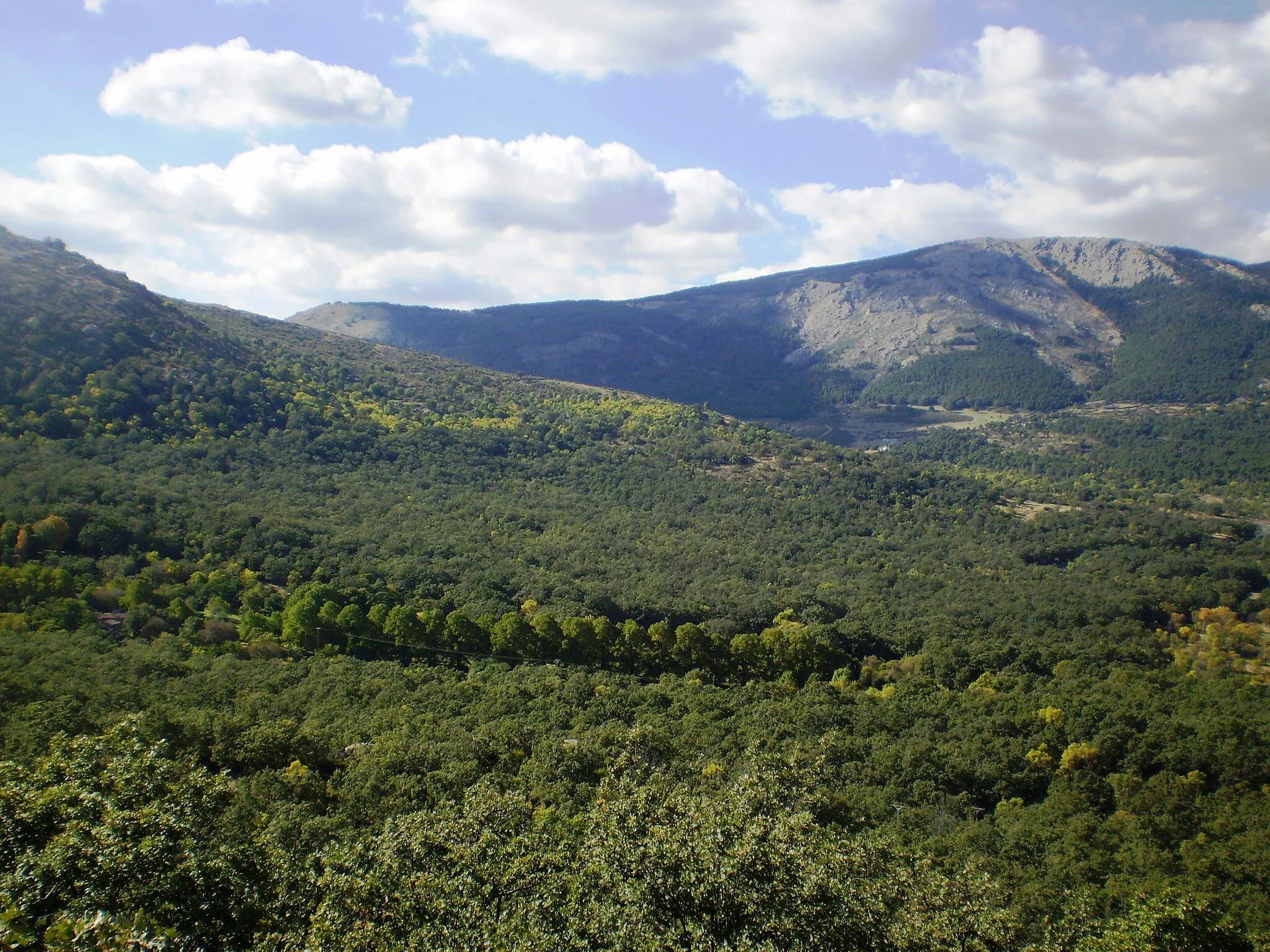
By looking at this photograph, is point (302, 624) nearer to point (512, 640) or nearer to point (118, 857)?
point (512, 640)

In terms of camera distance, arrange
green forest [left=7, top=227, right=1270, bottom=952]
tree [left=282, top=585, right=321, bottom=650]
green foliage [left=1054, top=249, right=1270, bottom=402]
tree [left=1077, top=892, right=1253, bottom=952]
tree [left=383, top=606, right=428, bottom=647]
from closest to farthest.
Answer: green forest [left=7, top=227, right=1270, bottom=952] → tree [left=1077, top=892, right=1253, bottom=952] → tree [left=282, top=585, right=321, bottom=650] → tree [left=383, top=606, right=428, bottom=647] → green foliage [left=1054, top=249, right=1270, bottom=402]

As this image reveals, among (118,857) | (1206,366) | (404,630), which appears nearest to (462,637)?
(404,630)

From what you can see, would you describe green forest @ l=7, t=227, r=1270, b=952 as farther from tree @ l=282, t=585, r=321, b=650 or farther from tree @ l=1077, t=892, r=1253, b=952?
tree @ l=282, t=585, r=321, b=650

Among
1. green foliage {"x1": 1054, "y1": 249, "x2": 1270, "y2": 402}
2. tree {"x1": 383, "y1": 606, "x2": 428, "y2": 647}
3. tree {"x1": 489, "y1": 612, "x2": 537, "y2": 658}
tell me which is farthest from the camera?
green foliage {"x1": 1054, "y1": 249, "x2": 1270, "y2": 402}

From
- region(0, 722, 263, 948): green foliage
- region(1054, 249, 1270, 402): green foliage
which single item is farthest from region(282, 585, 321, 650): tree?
region(1054, 249, 1270, 402): green foliage

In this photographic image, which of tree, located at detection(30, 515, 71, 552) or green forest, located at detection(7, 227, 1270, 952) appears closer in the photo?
green forest, located at detection(7, 227, 1270, 952)

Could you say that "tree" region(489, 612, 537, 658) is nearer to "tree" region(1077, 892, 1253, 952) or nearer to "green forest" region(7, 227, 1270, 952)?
"green forest" region(7, 227, 1270, 952)

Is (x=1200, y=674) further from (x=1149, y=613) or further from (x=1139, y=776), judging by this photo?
(x=1139, y=776)

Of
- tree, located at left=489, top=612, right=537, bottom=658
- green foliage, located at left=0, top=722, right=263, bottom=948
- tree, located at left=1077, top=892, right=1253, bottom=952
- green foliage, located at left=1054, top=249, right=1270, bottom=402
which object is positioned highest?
green foliage, located at left=1054, top=249, right=1270, bottom=402

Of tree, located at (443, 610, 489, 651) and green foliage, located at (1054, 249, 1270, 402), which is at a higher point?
green foliage, located at (1054, 249, 1270, 402)
